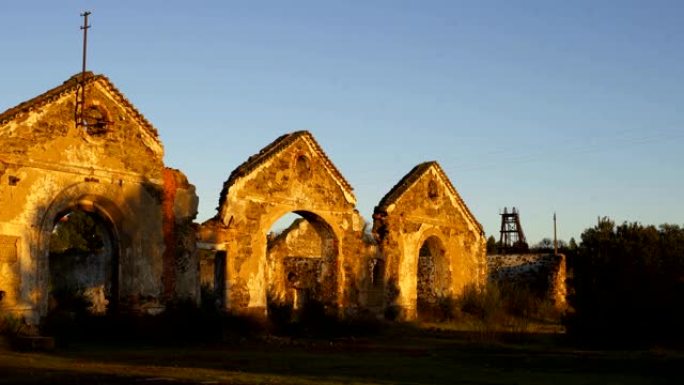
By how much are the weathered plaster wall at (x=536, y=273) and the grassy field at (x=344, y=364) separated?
1690 centimetres

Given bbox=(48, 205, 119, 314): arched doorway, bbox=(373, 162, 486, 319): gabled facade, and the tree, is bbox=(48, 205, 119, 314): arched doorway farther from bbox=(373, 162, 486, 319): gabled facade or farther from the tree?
the tree

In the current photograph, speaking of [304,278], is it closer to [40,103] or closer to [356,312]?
[356,312]

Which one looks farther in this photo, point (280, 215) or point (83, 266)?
point (83, 266)

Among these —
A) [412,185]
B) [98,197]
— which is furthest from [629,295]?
[412,185]

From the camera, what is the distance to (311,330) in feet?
81.5

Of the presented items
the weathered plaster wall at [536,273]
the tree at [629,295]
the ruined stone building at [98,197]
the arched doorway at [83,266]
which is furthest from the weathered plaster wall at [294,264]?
the tree at [629,295]

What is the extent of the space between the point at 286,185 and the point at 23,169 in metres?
8.33

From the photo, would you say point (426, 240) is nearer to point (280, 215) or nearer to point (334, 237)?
point (334, 237)

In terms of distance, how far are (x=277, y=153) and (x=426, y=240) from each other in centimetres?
941

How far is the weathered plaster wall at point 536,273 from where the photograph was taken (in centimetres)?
3759

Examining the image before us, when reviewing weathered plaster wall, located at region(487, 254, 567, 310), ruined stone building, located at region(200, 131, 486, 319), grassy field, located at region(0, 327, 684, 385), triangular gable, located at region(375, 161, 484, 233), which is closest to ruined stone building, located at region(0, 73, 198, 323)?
ruined stone building, located at region(200, 131, 486, 319)

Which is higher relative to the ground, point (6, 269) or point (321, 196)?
point (321, 196)

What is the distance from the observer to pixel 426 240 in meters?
33.1

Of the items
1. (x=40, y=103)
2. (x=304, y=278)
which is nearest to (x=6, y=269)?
(x=40, y=103)
